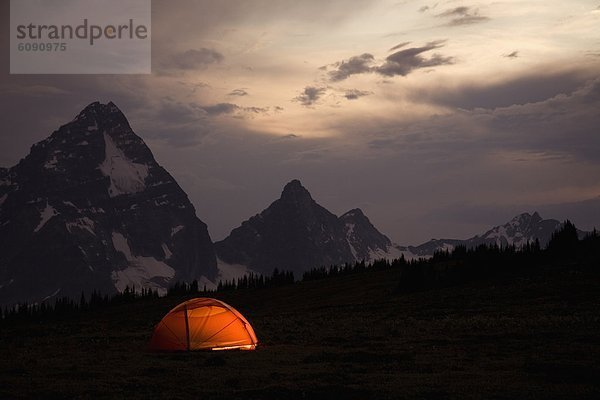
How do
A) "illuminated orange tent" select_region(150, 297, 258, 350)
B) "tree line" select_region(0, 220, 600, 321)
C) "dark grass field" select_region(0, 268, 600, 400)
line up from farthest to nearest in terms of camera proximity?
"tree line" select_region(0, 220, 600, 321), "illuminated orange tent" select_region(150, 297, 258, 350), "dark grass field" select_region(0, 268, 600, 400)

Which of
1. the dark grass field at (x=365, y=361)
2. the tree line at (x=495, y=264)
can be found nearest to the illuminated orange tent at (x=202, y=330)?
the dark grass field at (x=365, y=361)

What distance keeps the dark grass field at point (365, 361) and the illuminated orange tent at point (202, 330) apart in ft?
2.59

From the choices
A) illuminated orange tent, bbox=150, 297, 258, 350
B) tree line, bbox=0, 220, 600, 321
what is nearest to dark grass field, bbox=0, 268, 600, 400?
illuminated orange tent, bbox=150, 297, 258, 350

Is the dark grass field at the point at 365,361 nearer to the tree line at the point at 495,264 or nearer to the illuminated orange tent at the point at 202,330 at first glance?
the illuminated orange tent at the point at 202,330

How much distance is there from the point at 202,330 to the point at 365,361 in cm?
781

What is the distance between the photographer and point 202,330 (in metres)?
31.3

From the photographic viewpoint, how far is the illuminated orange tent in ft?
102

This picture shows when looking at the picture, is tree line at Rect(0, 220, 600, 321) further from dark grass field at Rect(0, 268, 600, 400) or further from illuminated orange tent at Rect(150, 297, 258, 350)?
illuminated orange tent at Rect(150, 297, 258, 350)

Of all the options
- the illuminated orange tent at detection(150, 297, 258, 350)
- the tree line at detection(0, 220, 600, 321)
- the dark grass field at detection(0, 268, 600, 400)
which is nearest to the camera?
the dark grass field at detection(0, 268, 600, 400)

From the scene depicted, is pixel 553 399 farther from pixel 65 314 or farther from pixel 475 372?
pixel 65 314

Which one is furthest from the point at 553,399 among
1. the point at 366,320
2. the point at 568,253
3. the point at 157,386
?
the point at 568,253

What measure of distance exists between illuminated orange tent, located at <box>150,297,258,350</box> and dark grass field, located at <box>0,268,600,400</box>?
0.79 metres

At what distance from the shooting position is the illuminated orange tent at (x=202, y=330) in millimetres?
31109

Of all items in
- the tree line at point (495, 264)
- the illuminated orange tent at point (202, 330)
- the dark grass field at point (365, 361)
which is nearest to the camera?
the dark grass field at point (365, 361)
